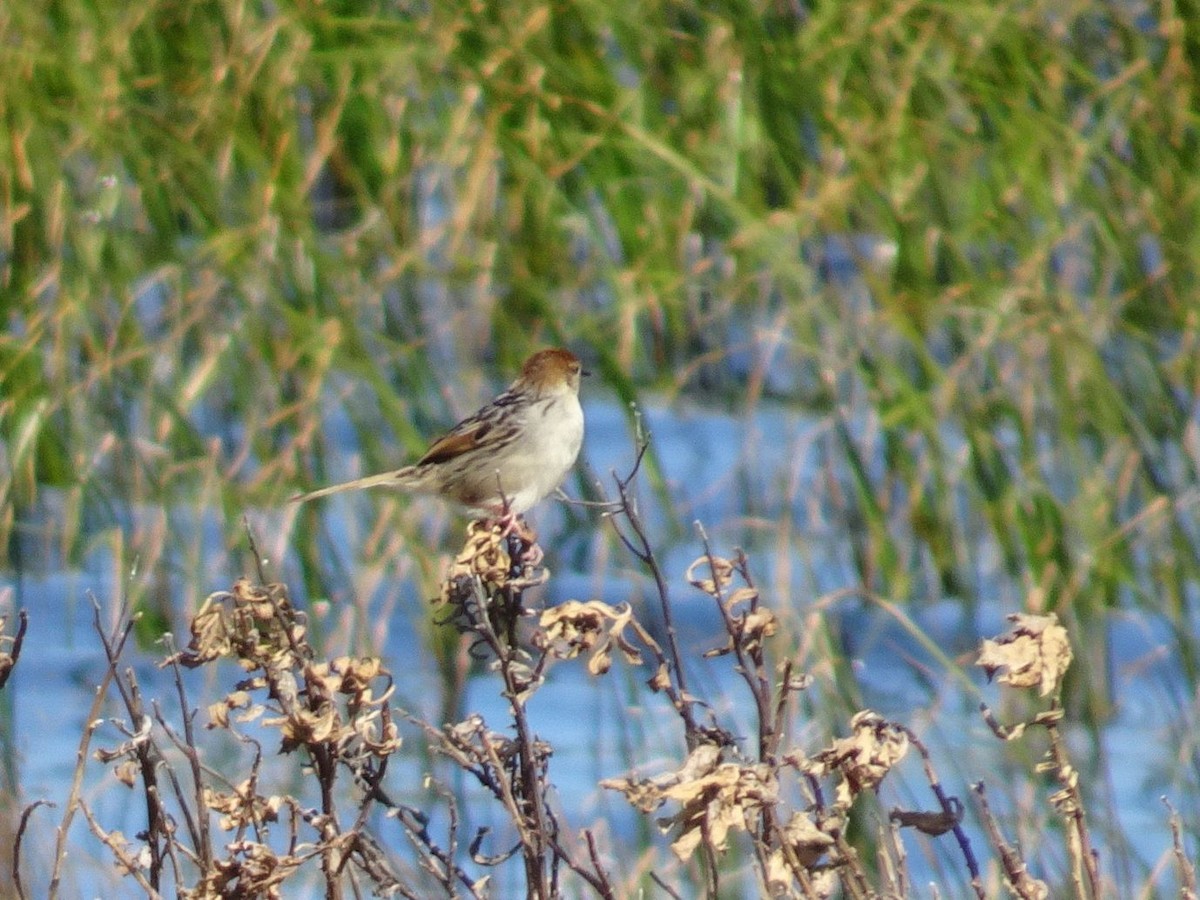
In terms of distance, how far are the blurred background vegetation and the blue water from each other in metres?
0.12

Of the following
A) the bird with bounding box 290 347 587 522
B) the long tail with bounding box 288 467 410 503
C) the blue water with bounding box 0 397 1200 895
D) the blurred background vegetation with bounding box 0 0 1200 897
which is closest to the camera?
the bird with bounding box 290 347 587 522

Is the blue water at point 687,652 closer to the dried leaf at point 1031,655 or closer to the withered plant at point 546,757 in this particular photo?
the withered plant at point 546,757

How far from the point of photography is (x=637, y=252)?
22.8ft

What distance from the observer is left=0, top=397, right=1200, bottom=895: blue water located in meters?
5.65

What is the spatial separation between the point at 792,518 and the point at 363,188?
1940 millimetres

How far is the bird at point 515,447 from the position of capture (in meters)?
4.82

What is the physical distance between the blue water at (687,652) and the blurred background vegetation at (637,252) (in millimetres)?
118

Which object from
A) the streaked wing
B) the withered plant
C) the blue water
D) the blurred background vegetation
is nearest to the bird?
the streaked wing

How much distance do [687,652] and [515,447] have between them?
85.9 inches

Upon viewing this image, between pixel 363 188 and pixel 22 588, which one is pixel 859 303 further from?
pixel 22 588

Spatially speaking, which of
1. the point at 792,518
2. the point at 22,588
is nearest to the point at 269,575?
the point at 22,588

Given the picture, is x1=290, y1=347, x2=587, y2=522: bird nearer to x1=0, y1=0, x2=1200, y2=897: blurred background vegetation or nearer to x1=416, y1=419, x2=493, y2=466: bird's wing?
x1=416, y1=419, x2=493, y2=466: bird's wing

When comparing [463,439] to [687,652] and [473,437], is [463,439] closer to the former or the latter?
[473,437]

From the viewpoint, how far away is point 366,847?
251cm
